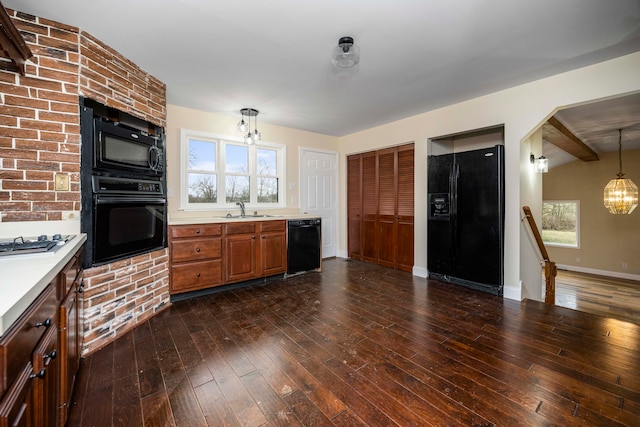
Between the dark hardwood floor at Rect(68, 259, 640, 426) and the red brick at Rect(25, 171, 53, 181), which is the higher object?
the red brick at Rect(25, 171, 53, 181)

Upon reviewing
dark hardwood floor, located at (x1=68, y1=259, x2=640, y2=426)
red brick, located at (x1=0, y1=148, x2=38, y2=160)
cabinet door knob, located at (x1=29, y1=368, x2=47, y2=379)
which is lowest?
dark hardwood floor, located at (x1=68, y1=259, x2=640, y2=426)

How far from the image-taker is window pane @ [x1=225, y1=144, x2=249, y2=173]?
4242mm

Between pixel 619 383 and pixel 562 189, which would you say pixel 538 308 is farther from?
pixel 562 189

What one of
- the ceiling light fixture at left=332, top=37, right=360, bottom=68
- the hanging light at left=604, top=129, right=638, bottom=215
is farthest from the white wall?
the hanging light at left=604, top=129, right=638, bottom=215

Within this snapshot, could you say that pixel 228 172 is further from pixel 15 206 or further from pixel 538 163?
pixel 538 163

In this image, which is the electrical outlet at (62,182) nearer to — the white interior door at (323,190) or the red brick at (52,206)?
the red brick at (52,206)

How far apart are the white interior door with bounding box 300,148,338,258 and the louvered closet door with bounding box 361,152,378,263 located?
0.64 m

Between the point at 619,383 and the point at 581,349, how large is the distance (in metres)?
0.41

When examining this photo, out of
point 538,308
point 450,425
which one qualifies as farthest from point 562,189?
point 450,425

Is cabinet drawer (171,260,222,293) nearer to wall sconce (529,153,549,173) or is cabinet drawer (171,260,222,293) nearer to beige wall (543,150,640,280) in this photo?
wall sconce (529,153,549,173)

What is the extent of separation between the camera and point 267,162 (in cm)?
468

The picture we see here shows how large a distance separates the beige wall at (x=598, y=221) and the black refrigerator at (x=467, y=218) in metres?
5.69

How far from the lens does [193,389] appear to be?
168 centimetres

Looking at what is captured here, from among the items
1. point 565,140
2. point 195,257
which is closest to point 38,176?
point 195,257
